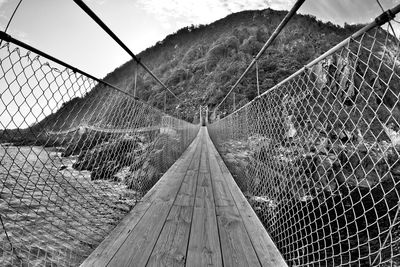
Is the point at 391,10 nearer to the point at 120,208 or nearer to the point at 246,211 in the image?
the point at 246,211

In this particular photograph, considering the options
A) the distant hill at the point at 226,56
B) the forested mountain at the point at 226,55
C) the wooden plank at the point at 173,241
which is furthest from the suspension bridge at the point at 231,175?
the forested mountain at the point at 226,55

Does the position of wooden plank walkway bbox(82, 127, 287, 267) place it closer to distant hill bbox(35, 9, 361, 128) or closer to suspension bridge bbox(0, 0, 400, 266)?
suspension bridge bbox(0, 0, 400, 266)

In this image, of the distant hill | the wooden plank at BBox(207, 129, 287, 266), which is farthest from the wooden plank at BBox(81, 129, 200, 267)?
the distant hill

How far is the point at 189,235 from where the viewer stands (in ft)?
4.65

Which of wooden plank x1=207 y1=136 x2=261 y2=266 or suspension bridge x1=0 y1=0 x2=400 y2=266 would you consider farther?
wooden plank x1=207 y1=136 x2=261 y2=266

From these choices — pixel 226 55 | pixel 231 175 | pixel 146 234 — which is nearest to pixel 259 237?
pixel 146 234

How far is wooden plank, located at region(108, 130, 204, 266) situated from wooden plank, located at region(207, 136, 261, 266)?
0.42 m

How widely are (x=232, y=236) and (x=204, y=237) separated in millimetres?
185

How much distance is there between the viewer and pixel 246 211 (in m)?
1.81

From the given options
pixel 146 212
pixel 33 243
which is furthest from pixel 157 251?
pixel 33 243

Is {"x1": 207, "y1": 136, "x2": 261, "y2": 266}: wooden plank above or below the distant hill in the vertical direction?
below

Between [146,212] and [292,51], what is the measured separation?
95.6 feet

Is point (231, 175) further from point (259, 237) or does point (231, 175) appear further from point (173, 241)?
point (173, 241)

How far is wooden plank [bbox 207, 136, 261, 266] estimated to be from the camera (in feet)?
3.95
